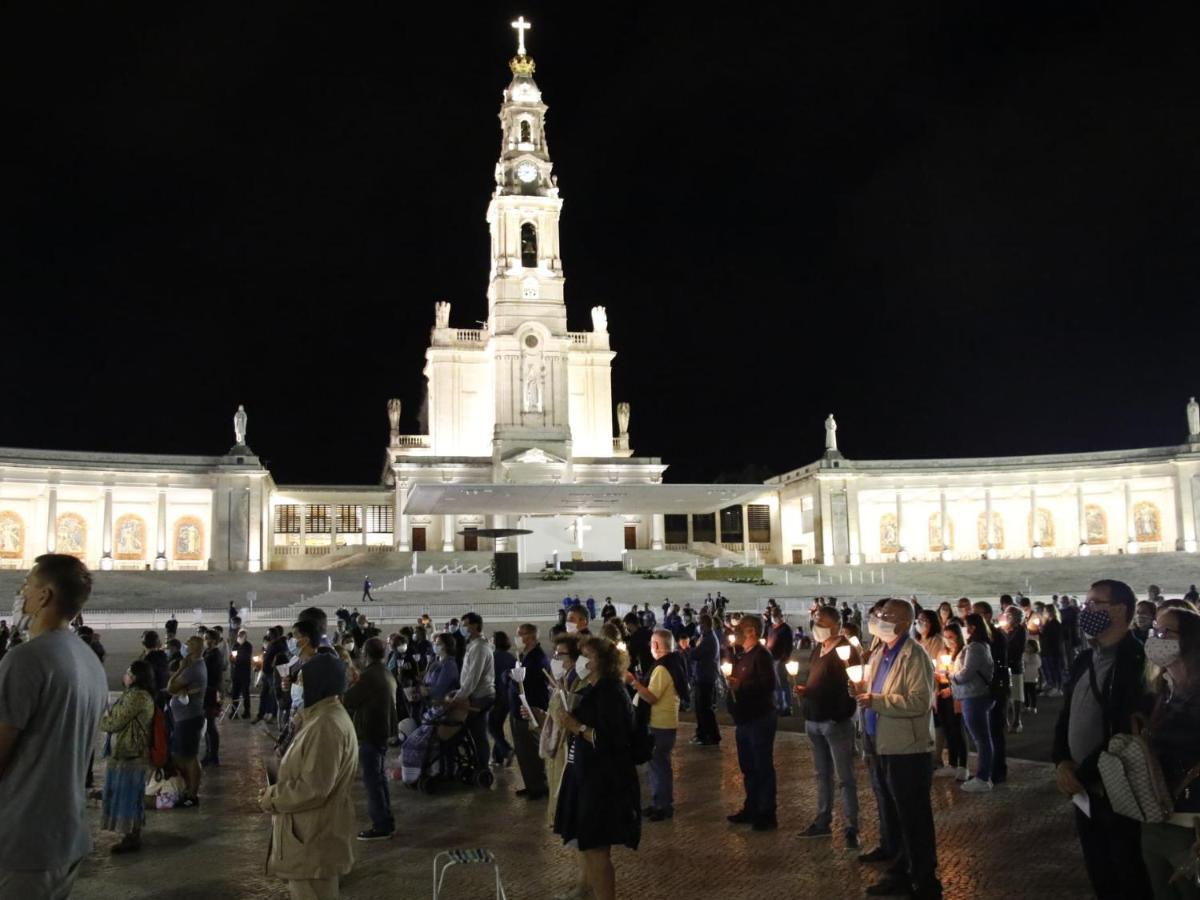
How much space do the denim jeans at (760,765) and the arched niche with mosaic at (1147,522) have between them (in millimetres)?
54764

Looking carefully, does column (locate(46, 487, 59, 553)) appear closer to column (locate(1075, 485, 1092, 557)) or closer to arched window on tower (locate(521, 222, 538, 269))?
arched window on tower (locate(521, 222, 538, 269))

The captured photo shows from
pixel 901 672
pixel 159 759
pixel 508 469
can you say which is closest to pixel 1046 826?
pixel 901 672

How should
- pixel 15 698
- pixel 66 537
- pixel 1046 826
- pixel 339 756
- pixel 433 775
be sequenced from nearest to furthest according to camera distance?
pixel 15 698 < pixel 339 756 < pixel 1046 826 < pixel 433 775 < pixel 66 537

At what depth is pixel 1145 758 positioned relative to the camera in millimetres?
4832

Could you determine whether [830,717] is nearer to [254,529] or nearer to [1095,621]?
[1095,621]

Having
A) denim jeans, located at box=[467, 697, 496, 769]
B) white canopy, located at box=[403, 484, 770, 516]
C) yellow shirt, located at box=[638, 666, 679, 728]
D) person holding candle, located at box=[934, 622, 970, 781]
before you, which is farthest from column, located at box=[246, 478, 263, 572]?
yellow shirt, located at box=[638, 666, 679, 728]

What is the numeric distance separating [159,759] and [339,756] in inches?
181

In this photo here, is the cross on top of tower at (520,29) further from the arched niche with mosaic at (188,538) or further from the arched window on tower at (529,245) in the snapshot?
the arched niche with mosaic at (188,538)

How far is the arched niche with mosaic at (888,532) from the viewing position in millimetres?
61125

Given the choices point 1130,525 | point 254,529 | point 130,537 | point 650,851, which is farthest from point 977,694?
point 1130,525

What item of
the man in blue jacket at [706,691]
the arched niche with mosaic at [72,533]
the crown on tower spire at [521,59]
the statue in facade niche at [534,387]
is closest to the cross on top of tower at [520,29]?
the crown on tower spire at [521,59]

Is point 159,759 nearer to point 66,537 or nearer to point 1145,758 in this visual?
point 1145,758

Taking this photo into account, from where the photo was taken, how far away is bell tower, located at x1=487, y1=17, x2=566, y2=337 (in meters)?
63.1

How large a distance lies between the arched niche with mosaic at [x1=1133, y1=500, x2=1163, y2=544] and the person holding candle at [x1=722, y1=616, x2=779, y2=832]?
5467 cm
